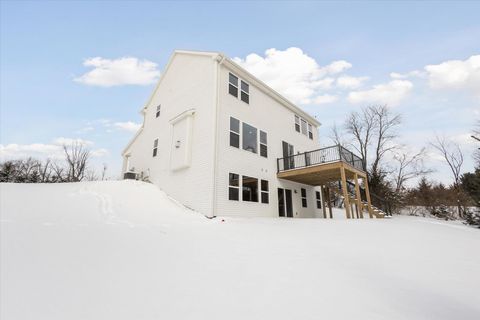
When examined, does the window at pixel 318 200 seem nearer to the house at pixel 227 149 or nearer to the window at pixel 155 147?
the house at pixel 227 149

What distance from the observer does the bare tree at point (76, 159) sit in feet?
99.1

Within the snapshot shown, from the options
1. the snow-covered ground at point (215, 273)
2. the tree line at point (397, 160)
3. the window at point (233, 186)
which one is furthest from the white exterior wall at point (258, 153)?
the tree line at point (397, 160)

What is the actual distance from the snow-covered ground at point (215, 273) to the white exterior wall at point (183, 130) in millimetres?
4220

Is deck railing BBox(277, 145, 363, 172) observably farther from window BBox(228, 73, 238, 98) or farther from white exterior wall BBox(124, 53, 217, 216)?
white exterior wall BBox(124, 53, 217, 216)

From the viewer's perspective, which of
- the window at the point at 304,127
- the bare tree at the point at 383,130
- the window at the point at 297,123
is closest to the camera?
the window at the point at 297,123

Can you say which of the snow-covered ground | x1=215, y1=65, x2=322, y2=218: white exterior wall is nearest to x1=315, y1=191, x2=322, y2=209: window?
x1=215, y1=65, x2=322, y2=218: white exterior wall

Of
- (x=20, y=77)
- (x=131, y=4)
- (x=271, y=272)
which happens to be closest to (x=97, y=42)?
(x=131, y=4)

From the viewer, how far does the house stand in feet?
33.5

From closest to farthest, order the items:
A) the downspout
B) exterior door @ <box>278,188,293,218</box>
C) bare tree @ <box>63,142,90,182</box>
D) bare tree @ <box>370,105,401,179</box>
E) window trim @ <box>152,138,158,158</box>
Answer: the downspout → exterior door @ <box>278,188,293,218</box> → window trim @ <box>152,138,158,158</box> → bare tree @ <box>370,105,401,179</box> → bare tree @ <box>63,142,90,182</box>

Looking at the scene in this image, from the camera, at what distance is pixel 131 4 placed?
10812 mm

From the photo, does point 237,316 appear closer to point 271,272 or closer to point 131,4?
point 271,272

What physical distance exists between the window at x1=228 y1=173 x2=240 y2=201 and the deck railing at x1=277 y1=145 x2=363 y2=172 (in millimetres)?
3554

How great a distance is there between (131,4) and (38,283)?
1270 centimetres

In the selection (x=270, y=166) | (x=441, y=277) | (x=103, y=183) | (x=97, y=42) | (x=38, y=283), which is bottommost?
(x=441, y=277)
